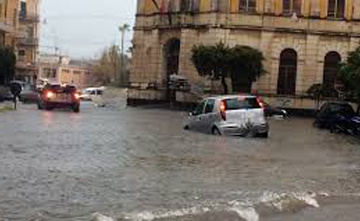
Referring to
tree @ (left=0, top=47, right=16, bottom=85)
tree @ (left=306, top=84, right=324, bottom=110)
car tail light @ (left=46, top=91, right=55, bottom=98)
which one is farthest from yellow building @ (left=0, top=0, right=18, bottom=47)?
car tail light @ (left=46, top=91, right=55, bottom=98)

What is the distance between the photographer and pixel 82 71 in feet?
529

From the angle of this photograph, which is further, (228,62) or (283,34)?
(283,34)

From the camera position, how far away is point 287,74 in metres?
61.9

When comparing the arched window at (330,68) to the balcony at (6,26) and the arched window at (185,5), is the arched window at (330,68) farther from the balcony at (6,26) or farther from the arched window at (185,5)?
the balcony at (6,26)

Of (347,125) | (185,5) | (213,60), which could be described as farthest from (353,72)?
(185,5)

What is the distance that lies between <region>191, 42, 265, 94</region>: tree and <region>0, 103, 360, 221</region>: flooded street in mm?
33691

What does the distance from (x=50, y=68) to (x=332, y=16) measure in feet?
317

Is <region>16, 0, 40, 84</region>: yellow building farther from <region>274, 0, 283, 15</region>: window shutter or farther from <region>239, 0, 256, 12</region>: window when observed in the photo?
<region>274, 0, 283, 15</region>: window shutter

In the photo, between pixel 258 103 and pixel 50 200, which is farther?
pixel 258 103

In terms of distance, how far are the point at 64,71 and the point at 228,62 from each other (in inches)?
3900

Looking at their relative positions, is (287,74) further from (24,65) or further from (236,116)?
(24,65)

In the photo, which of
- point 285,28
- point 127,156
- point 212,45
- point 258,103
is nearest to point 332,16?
point 285,28

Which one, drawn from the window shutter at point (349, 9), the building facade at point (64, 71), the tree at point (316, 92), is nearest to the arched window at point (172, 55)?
the tree at point (316, 92)

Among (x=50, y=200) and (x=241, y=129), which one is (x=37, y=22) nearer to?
(x=241, y=129)
